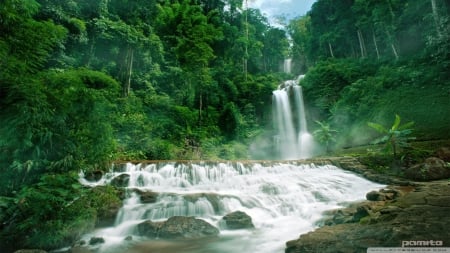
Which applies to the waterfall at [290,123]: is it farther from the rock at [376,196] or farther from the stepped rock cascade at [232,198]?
the rock at [376,196]

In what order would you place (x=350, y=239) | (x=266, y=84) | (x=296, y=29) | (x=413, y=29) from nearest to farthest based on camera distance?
(x=350, y=239) < (x=413, y=29) < (x=266, y=84) < (x=296, y=29)

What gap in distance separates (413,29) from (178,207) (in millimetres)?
22304

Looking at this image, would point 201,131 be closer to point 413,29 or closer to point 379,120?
point 379,120

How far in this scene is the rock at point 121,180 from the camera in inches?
308

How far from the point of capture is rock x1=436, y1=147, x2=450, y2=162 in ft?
32.7


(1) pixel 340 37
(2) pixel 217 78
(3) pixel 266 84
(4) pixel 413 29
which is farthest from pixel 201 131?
(1) pixel 340 37

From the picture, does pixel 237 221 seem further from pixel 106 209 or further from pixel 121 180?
pixel 121 180

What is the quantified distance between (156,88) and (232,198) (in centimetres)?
1276

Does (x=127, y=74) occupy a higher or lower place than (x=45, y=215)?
higher

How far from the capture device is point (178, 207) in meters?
6.27

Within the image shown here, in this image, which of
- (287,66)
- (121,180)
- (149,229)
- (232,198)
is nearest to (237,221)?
(232,198)

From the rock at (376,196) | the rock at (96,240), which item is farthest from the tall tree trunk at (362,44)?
the rock at (96,240)

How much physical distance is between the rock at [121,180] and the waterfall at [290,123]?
14838 mm

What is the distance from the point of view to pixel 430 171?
8.64m
